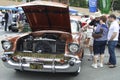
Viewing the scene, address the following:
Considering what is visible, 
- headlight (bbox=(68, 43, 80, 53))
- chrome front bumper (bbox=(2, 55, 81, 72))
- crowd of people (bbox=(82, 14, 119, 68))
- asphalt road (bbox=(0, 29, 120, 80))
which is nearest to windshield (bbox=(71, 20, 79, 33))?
crowd of people (bbox=(82, 14, 119, 68))

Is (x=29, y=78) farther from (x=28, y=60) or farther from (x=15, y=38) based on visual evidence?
(x=15, y=38)

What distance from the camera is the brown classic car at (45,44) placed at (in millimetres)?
7336

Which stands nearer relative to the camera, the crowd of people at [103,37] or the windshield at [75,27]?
the crowd of people at [103,37]

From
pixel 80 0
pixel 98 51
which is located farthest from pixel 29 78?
pixel 80 0

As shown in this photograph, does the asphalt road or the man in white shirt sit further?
the man in white shirt

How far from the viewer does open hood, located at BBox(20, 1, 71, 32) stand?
8070mm

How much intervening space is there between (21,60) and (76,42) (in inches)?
56.5

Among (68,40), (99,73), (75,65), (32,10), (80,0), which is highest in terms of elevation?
(32,10)

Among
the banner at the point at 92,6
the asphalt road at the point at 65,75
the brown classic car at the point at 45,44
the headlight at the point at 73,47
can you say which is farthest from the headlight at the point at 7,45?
the banner at the point at 92,6

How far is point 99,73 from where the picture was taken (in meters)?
8.64

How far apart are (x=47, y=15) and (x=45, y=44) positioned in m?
1.24

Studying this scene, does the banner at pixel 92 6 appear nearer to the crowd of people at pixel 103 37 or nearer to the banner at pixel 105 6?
the banner at pixel 105 6

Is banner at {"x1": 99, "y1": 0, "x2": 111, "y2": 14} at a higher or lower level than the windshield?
lower

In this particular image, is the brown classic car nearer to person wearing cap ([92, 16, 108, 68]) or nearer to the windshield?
the windshield
